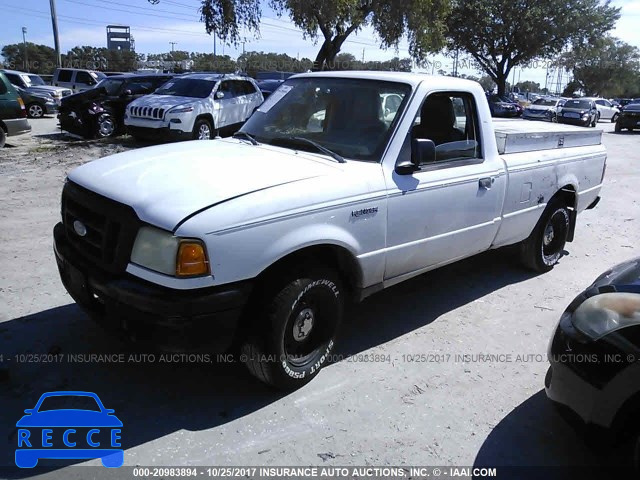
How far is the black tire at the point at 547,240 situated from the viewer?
5.44 m

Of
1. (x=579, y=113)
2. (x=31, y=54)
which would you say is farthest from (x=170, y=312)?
(x=31, y=54)

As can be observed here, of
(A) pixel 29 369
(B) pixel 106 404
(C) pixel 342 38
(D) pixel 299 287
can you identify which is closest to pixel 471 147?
(D) pixel 299 287

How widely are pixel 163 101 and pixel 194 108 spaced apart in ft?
2.79

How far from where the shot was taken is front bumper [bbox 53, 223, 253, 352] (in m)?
2.69

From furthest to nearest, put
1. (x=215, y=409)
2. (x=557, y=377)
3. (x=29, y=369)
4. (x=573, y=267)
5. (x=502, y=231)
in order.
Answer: (x=573, y=267) < (x=502, y=231) < (x=29, y=369) < (x=215, y=409) < (x=557, y=377)

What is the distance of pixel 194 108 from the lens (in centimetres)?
1274

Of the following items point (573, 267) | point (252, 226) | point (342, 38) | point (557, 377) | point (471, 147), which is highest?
point (342, 38)

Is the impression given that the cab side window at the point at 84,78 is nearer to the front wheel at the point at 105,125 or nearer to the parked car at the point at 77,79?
the parked car at the point at 77,79

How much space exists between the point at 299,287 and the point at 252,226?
504 millimetres

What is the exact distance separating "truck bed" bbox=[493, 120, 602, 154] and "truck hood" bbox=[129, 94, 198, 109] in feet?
30.3

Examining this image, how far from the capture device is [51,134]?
1536 cm

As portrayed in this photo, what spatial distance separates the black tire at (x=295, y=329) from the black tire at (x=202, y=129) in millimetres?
10160

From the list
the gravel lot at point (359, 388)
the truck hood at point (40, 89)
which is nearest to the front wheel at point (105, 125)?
the truck hood at point (40, 89)

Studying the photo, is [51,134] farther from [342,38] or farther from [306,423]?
[306,423]
